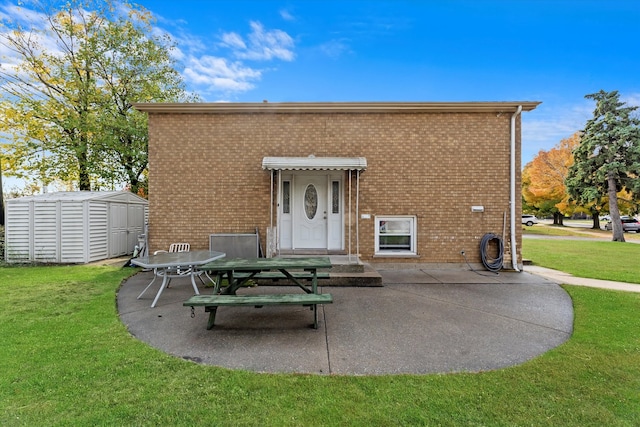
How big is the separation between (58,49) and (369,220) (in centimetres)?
1686

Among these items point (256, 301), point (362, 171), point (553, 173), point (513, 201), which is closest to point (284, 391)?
point (256, 301)

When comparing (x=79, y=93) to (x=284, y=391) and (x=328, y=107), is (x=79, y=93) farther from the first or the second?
(x=284, y=391)

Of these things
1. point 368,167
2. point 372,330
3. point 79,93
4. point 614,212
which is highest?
point 79,93

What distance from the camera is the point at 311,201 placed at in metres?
8.32

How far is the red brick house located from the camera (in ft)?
26.2

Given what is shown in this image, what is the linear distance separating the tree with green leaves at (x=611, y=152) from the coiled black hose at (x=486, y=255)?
1829 centimetres

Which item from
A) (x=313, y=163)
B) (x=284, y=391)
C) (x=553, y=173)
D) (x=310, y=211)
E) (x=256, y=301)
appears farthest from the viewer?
(x=553, y=173)

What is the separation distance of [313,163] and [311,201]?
1.37 metres

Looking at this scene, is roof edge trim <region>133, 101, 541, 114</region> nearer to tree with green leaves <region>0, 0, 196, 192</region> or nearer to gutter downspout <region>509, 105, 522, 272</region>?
gutter downspout <region>509, 105, 522, 272</region>

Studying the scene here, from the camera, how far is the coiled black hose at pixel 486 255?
25.8 feet

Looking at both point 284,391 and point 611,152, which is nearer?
point 284,391

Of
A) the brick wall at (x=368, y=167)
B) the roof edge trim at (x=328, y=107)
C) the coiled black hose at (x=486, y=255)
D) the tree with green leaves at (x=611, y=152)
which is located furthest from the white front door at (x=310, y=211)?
the tree with green leaves at (x=611, y=152)

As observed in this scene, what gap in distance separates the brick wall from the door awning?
61cm

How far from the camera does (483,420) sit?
2211mm
